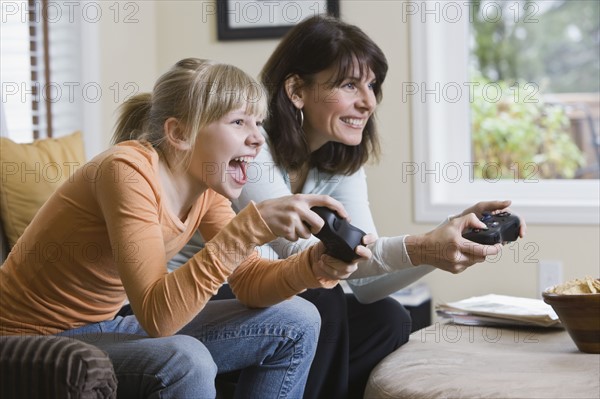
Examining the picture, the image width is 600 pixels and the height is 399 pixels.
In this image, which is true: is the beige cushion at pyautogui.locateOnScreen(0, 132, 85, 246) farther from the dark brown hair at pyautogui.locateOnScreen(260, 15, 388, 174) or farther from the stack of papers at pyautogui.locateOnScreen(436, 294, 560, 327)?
the stack of papers at pyautogui.locateOnScreen(436, 294, 560, 327)

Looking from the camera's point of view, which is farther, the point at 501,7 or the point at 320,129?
the point at 501,7

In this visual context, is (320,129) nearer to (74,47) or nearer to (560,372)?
(560,372)

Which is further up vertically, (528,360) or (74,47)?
(74,47)

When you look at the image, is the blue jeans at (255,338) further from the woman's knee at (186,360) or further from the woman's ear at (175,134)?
the woman's ear at (175,134)

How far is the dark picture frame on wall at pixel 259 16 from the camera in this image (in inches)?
117

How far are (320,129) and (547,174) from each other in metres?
1.28

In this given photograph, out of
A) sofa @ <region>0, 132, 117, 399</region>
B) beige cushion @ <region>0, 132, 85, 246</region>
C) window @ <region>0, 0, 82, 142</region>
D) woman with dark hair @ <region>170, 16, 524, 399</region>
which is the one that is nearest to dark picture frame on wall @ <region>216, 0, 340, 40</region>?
window @ <region>0, 0, 82, 142</region>

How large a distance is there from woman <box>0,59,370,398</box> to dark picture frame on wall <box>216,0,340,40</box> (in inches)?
53.5

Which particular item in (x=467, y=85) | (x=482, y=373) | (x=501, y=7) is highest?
(x=501, y=7)

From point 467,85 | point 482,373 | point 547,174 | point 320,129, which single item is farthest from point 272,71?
point 547,174

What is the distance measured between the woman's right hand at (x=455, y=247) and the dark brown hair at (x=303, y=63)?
0.43m

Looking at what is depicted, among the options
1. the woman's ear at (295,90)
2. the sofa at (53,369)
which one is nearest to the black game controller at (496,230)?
the woman's ear at (295,90)

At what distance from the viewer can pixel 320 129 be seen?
2062 mm

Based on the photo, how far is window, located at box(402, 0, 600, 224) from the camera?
9.34 feet
